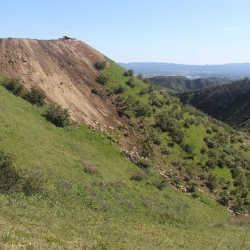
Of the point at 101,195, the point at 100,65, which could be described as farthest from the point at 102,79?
the point at 101,195

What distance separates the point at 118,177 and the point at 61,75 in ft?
54.0

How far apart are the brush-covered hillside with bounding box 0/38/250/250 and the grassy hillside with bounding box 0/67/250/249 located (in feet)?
0.27

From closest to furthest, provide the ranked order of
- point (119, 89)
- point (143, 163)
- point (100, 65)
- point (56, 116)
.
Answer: point (56, 116)
point (143, 163)
point (119, 89)
point (100, 65)

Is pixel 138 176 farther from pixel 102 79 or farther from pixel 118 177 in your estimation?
pixel 102 79

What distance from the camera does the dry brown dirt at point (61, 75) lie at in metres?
30.3

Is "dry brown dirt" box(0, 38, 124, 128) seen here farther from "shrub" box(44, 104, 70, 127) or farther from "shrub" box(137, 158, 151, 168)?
"shrub" box(137, 158, 151, 168)

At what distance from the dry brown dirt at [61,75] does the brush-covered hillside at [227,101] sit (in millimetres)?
57443

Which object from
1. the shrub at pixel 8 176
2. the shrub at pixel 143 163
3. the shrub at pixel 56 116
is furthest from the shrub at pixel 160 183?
the shrub at pixel 8 176

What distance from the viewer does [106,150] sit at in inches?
1065

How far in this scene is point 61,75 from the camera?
34.1m

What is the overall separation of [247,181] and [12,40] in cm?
3344

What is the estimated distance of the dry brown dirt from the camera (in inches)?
1192

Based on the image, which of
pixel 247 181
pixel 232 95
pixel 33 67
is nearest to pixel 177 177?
pixel 247 181

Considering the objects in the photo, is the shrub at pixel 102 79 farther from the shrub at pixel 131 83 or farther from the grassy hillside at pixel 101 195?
the grassy hillside at pixel 101 195
